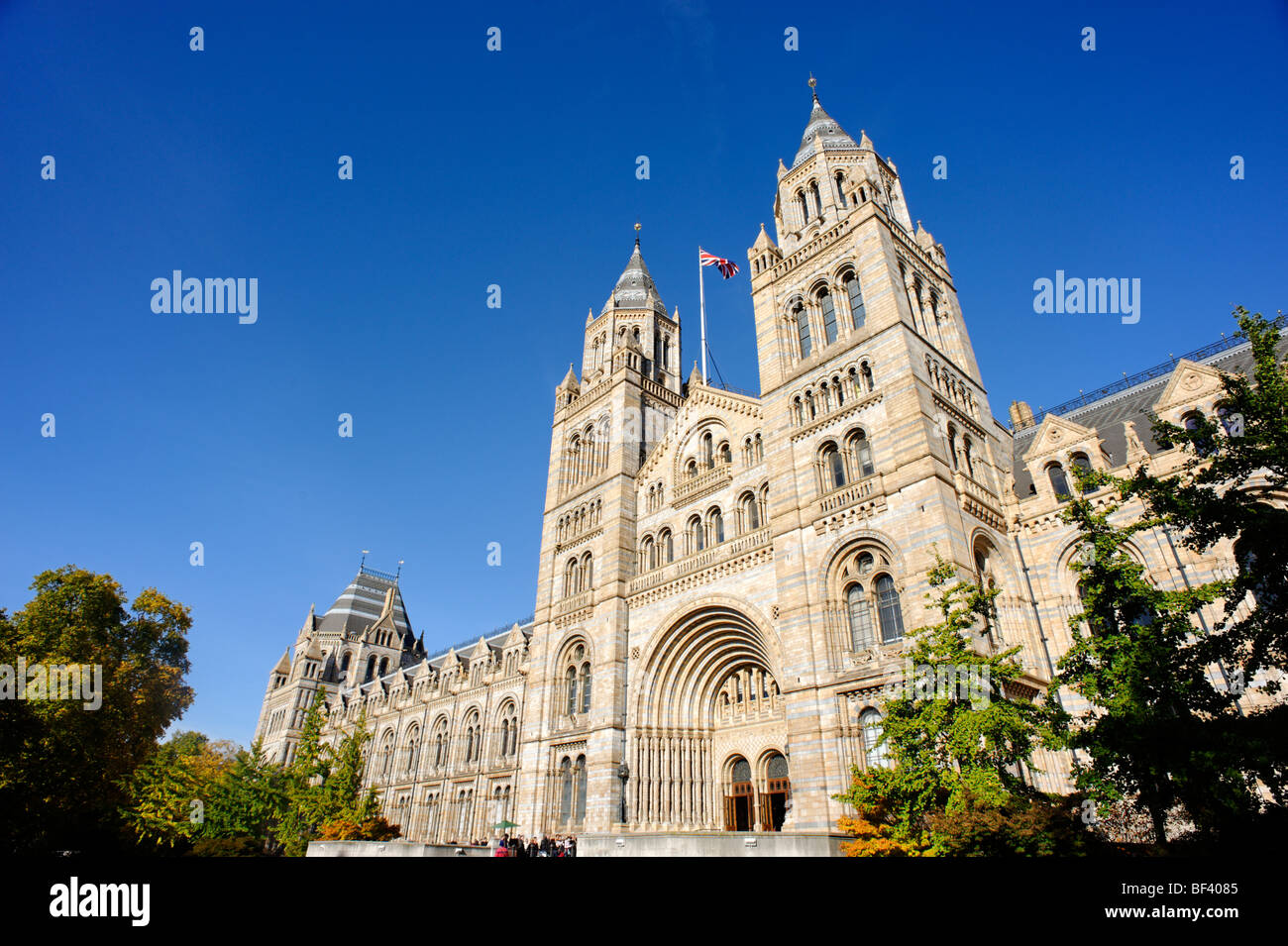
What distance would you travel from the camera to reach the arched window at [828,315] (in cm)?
2941

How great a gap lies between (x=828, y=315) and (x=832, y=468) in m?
7.70

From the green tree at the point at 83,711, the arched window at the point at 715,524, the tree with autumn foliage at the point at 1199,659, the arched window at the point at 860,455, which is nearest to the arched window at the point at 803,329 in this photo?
the arched window at the point at 860,455

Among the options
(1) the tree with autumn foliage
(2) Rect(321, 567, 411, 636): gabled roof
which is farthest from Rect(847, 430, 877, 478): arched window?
(2) Rect(321, 567, 411, 636): gabled roof

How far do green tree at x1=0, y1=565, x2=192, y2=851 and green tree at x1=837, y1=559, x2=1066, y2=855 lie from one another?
3071cm

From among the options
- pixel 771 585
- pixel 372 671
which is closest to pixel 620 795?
pixel 771 585

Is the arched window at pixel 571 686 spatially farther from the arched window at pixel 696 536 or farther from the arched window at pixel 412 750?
the arched window at pixel 412 750

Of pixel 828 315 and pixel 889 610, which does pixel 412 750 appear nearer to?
pixel 889 610

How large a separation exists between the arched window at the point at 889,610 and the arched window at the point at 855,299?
11.3 m

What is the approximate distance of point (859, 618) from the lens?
2366 cm
